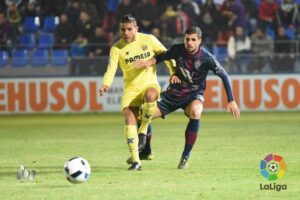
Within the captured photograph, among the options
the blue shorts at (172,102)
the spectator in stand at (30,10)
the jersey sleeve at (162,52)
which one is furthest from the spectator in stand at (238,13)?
the blue shorts at (172,102)

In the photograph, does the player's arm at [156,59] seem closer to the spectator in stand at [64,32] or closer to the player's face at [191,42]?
the player's face at [191,42]

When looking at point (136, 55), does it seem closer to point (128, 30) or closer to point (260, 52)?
point (128, 30)

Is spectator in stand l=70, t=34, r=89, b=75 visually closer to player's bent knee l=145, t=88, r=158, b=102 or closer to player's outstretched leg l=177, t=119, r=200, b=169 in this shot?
player's bent knee l=145, t=88, r=158, b=102

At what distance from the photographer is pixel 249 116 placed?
24188mm

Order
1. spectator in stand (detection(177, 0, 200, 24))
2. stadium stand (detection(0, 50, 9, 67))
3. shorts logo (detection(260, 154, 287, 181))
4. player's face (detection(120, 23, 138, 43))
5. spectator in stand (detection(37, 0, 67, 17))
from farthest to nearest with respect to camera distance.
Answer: spectator in stand (detection(37, 0, 67, 17))
spectator in stand (detection(177, 0, 200, 24))
stadium stand (detection(0, 50, 9, 67))
player's face (detection(120, 23, 138, 43))
shorts logo (detection(260, 154, 287, 181))

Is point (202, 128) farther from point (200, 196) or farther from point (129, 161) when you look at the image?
point (200, 196)

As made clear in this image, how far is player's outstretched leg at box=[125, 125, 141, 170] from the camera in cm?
1165

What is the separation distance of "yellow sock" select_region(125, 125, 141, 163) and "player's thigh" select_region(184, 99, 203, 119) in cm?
82

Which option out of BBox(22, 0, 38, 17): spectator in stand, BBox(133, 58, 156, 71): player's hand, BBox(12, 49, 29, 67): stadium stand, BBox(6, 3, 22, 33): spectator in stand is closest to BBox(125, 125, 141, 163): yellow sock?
BBox(133, 58, 156, 71): player's hand

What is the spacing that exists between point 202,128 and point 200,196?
11.3m

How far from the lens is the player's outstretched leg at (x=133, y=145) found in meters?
11.6

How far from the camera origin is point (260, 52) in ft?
82.3

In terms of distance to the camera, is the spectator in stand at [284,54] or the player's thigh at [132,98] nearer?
the player's thigh at [132,98]

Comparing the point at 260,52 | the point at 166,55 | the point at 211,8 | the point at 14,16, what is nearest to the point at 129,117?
the point at 166,55
